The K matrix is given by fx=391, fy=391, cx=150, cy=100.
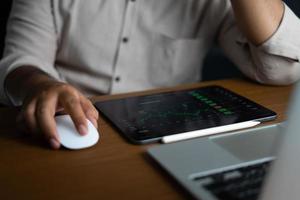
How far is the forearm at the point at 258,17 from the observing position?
31.0 inches

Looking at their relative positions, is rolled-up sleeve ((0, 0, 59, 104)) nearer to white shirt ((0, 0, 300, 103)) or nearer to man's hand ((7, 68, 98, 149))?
white shirt ((0, 0, 300, 103))

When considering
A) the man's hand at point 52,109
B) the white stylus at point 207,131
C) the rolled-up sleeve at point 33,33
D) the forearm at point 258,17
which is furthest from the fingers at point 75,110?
the forearm at point 258,17

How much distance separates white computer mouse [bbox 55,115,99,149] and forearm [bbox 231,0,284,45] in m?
0.42

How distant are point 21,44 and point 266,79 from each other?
52 cm

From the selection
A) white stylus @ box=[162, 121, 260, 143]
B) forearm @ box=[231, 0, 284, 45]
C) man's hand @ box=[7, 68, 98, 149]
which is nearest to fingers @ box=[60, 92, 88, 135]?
man's hand @ box=[7, 68, 98, 149]

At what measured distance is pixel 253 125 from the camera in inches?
23.6

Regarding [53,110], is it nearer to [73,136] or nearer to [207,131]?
[73,136]

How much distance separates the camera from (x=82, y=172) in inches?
18.9

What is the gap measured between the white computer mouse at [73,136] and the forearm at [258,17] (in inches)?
16.4

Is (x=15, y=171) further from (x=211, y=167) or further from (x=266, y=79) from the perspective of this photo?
(x=266, y=79)

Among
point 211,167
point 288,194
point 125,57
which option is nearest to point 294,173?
point 288,194

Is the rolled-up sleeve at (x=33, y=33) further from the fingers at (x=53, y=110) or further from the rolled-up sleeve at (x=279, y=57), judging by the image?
the rolled-up sleeve at (x=279, y=57)

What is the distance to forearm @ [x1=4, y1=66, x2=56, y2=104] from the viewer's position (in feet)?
2.15

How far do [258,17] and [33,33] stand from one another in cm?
48
